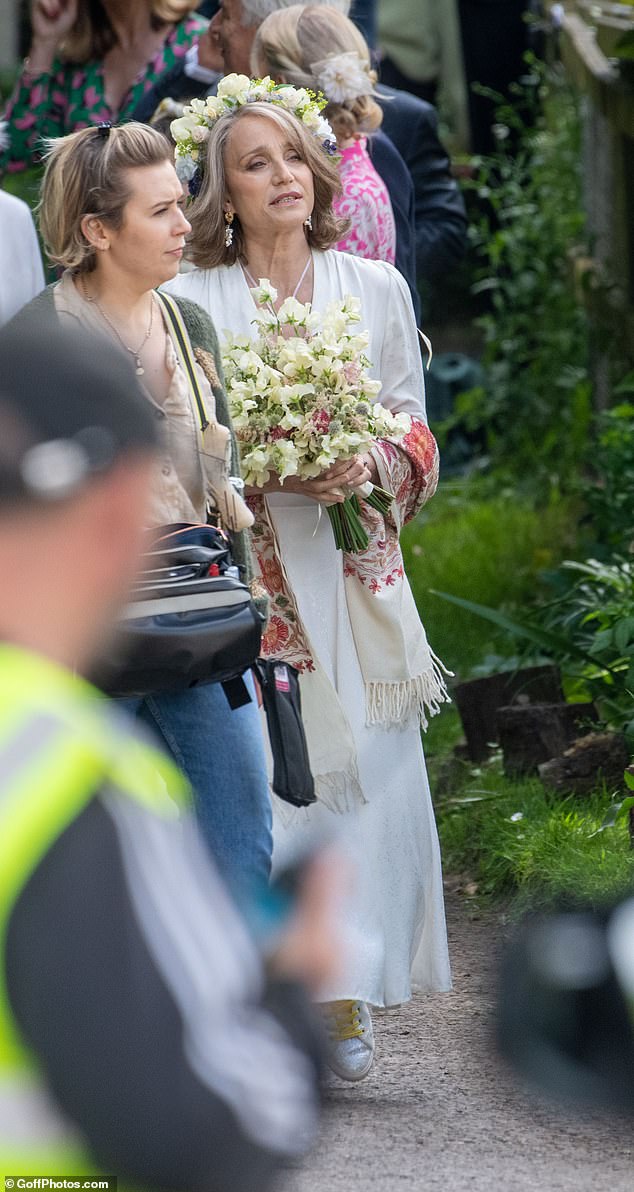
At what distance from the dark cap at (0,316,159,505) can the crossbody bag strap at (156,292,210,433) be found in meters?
1.86

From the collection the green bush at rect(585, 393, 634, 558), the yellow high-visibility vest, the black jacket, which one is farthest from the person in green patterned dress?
the yellow high-visibility vest

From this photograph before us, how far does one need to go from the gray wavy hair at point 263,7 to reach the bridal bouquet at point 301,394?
54.7 inches

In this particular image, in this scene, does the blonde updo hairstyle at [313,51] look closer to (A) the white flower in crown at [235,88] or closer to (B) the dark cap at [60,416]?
(A) the white flower in crown at [235,88]

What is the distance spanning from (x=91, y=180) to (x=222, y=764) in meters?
1.21

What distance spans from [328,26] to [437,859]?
6.90 ft

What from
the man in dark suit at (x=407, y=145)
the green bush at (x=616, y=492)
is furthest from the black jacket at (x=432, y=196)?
the green bush at (x=616, y=492)

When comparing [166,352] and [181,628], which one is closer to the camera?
[181,628]

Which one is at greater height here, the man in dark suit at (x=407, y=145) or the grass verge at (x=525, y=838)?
the man in dark suit at (x=407, y=145)

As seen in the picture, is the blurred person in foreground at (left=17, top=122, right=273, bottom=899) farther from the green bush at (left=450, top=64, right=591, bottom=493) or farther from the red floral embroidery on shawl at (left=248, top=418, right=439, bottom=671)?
the green bush at (left=450, top=64, right=591, bottom=493)

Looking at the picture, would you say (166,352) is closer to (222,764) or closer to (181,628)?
(181,628)

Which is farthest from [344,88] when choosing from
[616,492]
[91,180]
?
[616,492]

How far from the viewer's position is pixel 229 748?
3447 mm

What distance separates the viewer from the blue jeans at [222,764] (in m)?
3.42

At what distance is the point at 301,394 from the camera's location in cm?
365
